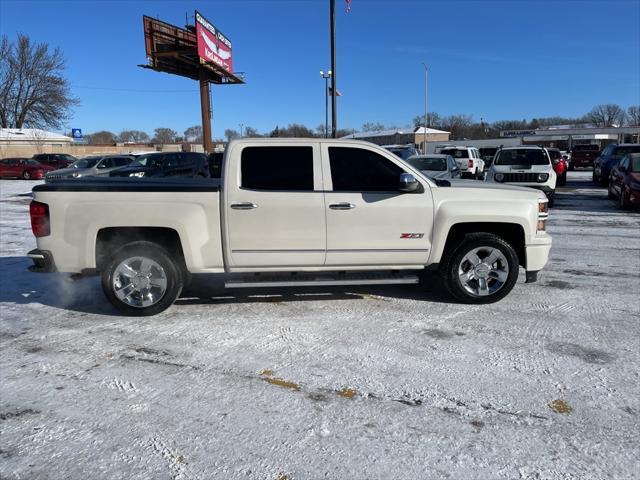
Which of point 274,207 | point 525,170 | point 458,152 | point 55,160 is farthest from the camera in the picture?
point 55,160

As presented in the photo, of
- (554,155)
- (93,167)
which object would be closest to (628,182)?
(554,155)

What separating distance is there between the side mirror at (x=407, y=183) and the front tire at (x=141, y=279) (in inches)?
101

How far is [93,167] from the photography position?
22000 millimetres

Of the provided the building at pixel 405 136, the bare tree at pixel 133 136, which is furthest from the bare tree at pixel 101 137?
the building at pixel 405 136

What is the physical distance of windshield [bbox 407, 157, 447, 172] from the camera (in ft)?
52.1

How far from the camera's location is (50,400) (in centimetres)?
349

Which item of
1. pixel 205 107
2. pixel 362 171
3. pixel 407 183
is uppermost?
pixel 205 107

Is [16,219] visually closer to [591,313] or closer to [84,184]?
[84,184]

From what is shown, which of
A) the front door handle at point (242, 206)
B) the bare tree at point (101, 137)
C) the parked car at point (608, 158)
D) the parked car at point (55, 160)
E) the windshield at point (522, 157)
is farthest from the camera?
the bare tree at point (101, 137)

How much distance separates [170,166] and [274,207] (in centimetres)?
1524

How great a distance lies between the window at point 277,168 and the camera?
5176 mm

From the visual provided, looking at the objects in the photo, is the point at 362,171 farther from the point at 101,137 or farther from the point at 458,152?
the point at 101,137

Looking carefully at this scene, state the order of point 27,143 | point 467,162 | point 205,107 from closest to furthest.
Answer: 1. point 467,162
2. point 205,107
3. point 27,143

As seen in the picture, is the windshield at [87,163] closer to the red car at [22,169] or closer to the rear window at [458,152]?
the red car at [22,169]
